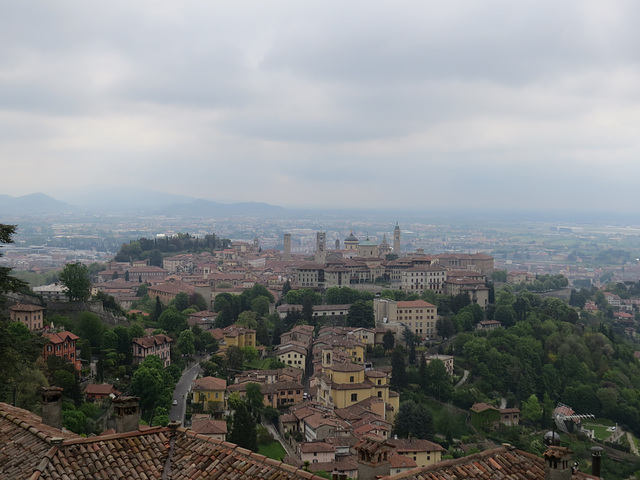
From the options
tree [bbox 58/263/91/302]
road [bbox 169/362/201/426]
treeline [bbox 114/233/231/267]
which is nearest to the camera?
road [bbox 169/362/201/426]

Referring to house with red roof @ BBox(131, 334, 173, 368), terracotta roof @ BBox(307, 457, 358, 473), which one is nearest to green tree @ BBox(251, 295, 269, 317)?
house with red roof @ BBox(131, 334, 173, 368)

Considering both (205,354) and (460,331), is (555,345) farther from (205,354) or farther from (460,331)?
(205,354)

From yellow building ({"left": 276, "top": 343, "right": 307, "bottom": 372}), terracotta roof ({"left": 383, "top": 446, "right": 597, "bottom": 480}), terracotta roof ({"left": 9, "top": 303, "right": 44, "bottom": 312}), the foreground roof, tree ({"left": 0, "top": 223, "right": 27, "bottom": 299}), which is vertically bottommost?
yellow building ({"left": 276, "top": 343, "right": 307, "bottom": 372})

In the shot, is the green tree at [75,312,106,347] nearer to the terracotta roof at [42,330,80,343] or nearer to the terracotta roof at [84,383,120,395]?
the terracotta roof at [42,330,80,343]

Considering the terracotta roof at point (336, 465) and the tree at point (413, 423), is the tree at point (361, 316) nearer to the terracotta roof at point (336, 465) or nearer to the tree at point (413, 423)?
the tree at point (413, 423)

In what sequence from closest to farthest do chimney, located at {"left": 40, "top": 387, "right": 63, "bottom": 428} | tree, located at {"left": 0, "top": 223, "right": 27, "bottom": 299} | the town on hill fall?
1. the town on hill
2. chimney, located at {"left": 40, "top": 387, "right": 63, "bottom": 428}
3. tree, located at {"left": 0, "top": 223, "right": 27, "bottom": 299}

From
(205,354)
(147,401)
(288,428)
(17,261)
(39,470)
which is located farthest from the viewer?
(17,261)

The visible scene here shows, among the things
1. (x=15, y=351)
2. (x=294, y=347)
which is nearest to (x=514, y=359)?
(x=294, y=347)
